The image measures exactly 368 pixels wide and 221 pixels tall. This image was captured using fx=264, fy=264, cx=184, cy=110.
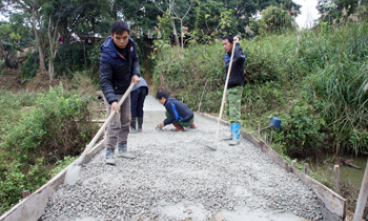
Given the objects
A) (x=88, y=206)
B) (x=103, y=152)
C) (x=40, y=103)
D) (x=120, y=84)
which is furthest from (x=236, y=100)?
(x=40, y=103)

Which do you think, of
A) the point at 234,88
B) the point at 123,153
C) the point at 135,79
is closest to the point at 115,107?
the point at 135,79

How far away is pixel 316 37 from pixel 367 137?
8.48ft

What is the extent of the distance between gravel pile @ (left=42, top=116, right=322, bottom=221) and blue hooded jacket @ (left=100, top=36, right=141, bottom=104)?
78 centimetres

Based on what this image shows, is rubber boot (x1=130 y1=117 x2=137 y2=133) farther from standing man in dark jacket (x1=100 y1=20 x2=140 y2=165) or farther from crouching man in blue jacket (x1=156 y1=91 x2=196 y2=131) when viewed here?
standing man in dark jacket (x1=100 y1=20 x2=140 y2=165)

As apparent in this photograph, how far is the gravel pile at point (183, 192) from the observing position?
6.23 ft

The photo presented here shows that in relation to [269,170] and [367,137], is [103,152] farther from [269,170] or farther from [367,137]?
[367,137]

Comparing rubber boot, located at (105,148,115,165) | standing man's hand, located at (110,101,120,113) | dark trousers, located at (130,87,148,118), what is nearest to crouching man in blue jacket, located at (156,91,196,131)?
dark trousers, located at (130,87,148,118)

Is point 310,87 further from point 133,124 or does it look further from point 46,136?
point 46,136

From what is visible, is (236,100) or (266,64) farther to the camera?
(266,64)

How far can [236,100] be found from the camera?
3.61 meters

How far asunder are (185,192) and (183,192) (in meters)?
0.02

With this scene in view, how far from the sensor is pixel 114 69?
2703mm

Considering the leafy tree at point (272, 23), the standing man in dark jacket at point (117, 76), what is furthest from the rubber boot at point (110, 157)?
the leafy tree at point (272, 23)

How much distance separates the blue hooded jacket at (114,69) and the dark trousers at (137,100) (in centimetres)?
166
